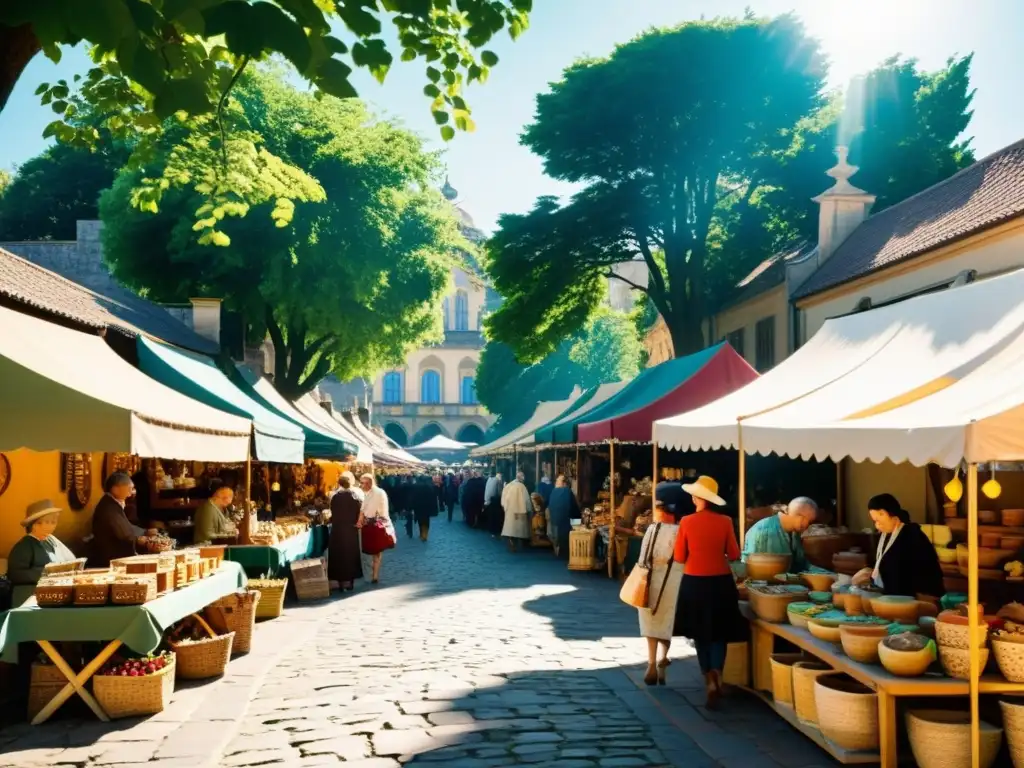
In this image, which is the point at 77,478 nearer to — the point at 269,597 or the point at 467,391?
the point at 269,597

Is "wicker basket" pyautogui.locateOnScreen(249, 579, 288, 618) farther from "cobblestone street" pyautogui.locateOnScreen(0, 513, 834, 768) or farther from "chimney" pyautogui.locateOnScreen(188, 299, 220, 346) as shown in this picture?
"chimney" pyautogui.locateOnScreen(188, 299, 220, 346)

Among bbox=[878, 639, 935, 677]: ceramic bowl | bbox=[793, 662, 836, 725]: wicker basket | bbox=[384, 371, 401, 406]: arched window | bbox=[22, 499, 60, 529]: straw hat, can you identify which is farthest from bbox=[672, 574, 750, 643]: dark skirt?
bbox=[384, 371, 401, 406]: arched window

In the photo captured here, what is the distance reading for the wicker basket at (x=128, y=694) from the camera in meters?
6.97

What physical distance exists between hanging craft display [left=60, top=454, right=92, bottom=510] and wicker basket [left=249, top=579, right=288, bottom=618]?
7.27 feet

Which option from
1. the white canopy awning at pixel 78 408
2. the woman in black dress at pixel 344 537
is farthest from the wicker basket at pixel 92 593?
the woman in black dress at pixel 344 537

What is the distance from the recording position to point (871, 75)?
31.7 metres

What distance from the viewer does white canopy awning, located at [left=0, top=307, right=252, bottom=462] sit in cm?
686

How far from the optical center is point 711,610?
7.53m

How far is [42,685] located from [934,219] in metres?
16.1

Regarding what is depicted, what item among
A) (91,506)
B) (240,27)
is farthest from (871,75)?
(240,27)

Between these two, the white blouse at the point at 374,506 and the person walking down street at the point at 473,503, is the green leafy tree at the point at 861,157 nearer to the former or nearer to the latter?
the person walking down street at the point at 473,503

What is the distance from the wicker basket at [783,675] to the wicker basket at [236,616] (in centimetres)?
470

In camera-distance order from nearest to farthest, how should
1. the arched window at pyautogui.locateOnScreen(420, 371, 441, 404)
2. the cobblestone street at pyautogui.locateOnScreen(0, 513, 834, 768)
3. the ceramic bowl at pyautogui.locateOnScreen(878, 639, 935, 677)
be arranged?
1. the ceramic bowl at pyautogui.locateOnScreen(878, 639, 935, 677)
2. the cobblestone street at pyautogui.locateOnScreen(0, 513, 834, 768)
3. the arched window at pyautogui.locateOnScreen(420, 371, 441, 404)

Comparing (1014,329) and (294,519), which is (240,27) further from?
(294,519)
